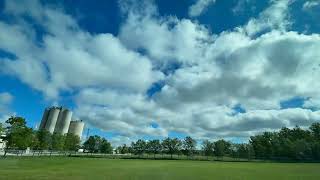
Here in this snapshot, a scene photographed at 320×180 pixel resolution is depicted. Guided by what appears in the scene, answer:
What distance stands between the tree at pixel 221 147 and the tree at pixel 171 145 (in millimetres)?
18368

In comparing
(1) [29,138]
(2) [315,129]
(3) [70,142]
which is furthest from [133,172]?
(2) [315,129]

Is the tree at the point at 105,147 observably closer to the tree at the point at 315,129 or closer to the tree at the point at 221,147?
the tree at the point at 221,147

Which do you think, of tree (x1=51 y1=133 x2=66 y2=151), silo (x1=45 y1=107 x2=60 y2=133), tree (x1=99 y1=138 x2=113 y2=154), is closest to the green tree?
tree (x1=99 y1=138 x2=113 y2=154)

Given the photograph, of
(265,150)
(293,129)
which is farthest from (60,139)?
(293,129)

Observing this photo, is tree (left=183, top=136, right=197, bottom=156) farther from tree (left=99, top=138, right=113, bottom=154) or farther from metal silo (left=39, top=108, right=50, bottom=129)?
metal silo (left=39, top=108, right=50, bottom=129)

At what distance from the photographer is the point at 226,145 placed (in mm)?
135875

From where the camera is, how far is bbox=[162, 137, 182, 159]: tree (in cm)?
13750

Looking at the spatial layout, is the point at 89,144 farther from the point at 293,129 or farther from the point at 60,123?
the point at 293,129

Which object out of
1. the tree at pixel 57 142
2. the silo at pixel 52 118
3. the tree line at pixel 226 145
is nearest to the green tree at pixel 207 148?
the tree line at pixel 226 145

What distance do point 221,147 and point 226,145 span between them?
493 centimetres

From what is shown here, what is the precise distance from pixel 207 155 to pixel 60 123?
88673 millimetres

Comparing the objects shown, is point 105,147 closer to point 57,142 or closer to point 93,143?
point 93,143

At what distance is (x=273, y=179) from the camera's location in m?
23.8

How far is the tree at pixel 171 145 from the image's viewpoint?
451 feet
